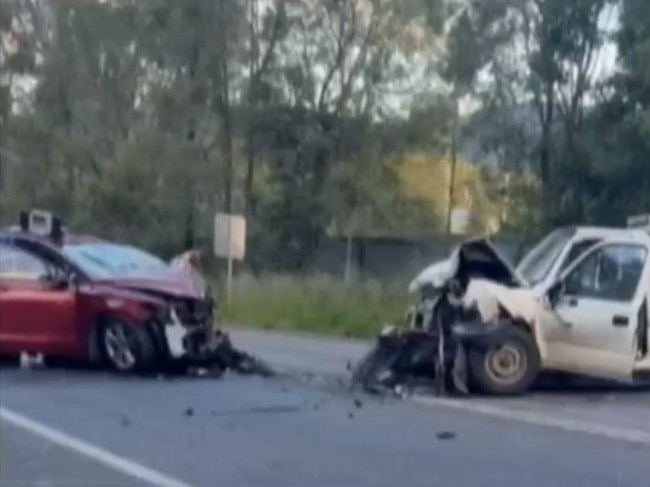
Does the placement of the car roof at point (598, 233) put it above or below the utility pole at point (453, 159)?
below

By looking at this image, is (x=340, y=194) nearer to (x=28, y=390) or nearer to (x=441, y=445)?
(x=28, y=390)

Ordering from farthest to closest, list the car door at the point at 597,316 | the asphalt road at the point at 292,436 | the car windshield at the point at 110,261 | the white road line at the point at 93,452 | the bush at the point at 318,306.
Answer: the bush at the point at 318,306 < the car door at the point at 597,316 < the car windshield at the point at 110,261 < the asphalt road at the point at 292,436 < the white road line at the point at 93,452

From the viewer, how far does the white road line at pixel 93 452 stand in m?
12.1

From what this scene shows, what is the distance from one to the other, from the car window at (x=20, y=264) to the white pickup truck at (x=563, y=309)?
3.68m

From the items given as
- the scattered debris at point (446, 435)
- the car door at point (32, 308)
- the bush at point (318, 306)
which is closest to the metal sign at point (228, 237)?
the bush at point (318, 306)

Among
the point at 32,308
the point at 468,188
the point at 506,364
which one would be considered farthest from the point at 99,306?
the point at 468,188

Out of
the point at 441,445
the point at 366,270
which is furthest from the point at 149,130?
the point at 441,445

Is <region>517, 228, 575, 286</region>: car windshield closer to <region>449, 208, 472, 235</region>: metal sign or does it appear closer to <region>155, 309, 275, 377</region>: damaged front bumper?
<region>155, 309, 275, 377</region>: damaged front bumper

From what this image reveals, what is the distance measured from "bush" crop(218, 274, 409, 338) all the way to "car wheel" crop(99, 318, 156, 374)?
38.4 feet

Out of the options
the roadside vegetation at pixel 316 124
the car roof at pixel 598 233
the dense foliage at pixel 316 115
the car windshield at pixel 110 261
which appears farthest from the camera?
the dense foliage at pixel 316 115

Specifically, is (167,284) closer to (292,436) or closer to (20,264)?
(20,264)

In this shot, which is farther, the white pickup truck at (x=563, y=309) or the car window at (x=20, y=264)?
the white pickup truck at (x=563, y=309)

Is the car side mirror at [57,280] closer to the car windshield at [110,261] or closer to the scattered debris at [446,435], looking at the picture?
A: the car windshield at [110,261]

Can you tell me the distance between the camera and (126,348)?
60.3 feet
